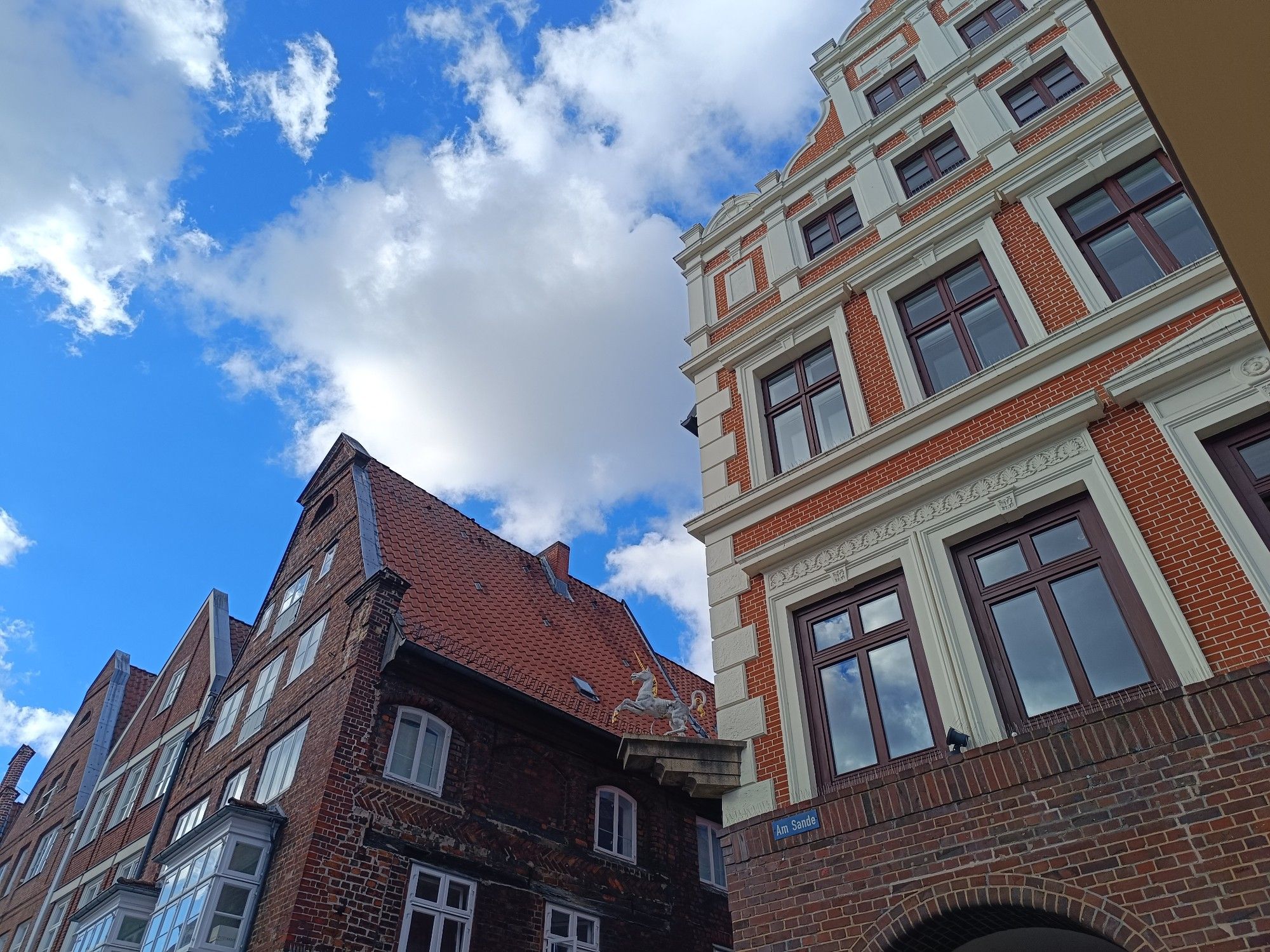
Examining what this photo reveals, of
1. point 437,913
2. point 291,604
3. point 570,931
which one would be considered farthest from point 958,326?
point 291,604

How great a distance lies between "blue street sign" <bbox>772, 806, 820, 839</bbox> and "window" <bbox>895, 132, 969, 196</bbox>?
843 centimetres

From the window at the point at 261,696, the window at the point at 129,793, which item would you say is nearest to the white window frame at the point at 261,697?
the window at the point at 261,696

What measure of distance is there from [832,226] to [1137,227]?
4672 millimetres

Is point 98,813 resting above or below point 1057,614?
above

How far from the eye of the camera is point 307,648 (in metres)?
17.4

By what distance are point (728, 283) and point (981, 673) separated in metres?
7.96

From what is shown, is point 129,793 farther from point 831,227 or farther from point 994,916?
point 994,916

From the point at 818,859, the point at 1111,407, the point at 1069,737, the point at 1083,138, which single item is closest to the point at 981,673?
the point at 1069,737

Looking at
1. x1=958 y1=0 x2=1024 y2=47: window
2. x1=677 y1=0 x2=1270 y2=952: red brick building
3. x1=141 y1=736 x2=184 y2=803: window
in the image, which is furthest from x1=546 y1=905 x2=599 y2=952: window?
x1=958 y1=0 x2=1024 y2=47: window

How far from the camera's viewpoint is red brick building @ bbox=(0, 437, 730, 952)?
12812mm

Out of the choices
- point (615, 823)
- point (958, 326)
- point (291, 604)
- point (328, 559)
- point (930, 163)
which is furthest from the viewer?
point (291, 604)

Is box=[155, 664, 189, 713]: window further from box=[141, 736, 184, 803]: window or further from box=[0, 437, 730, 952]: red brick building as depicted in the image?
box=[141, 736, 184, 803]: window

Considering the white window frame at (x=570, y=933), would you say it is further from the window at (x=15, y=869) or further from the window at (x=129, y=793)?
the window at (x=15, y=869)

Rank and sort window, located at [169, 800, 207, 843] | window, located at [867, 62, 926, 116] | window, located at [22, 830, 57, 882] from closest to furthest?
1. window, located at [867, 62, 926, 116]
2. window, located at [169, 800, 207, 843]
3. window, located at [22, 830, 57, 882]
